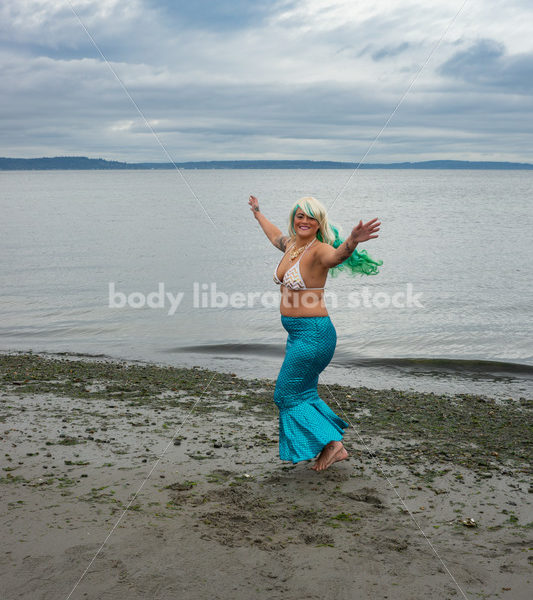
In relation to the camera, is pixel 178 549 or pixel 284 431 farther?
pixel 284 431

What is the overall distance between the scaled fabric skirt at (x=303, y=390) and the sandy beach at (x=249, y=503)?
0.33m

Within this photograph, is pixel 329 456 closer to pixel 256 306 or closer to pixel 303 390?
pixel 303 390

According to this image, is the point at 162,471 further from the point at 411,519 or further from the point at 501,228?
the point at 501,228

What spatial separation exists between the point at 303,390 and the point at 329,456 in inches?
28.9

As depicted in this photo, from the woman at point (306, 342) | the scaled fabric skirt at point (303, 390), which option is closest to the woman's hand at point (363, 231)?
the woman at point (306, 342)

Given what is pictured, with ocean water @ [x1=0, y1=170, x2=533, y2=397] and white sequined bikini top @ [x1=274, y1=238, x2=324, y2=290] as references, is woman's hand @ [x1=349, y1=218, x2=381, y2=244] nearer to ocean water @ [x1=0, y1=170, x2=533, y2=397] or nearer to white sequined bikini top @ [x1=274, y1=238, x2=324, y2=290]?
white sequined bikini top @ [x1=274, y1=238, x2=324, y2=290]

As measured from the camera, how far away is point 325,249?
611 cm

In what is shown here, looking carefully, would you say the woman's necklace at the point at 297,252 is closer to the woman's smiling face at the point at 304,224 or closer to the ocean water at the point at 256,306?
the woman's smiling face at the point at 304,224

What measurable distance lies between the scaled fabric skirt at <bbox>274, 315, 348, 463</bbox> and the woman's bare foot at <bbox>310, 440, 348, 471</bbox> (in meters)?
0.12

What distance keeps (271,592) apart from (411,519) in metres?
1.63

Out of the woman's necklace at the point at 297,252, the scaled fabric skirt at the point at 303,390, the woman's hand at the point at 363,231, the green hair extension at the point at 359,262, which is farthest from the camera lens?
the green hair extension at the point at 359,262

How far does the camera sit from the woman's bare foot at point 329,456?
6422mm

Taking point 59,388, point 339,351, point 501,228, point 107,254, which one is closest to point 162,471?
point 59,388

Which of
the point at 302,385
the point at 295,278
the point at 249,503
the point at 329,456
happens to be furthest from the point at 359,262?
the point at 249,503
